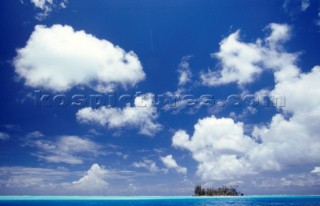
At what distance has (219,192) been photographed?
539ft

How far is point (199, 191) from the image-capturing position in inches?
6299

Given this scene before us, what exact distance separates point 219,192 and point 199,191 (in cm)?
1263
